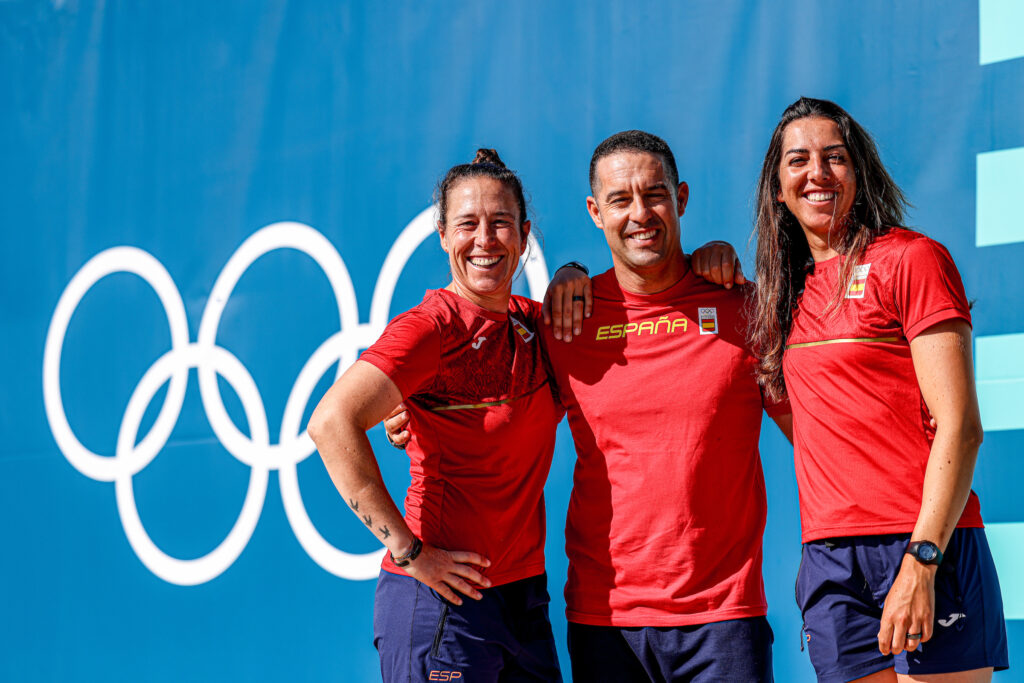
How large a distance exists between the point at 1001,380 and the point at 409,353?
5.13ft

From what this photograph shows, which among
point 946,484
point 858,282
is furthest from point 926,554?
point 858,282

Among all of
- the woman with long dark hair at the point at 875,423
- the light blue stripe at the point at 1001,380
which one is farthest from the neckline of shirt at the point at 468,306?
the light blue stripe at the point at 1001,380

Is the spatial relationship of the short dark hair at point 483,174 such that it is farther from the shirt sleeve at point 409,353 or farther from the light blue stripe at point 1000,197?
the light blue stripe at point 1000,197

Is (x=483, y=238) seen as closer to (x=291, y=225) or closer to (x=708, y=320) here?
(x=708, y=320)

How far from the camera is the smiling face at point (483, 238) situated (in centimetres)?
212

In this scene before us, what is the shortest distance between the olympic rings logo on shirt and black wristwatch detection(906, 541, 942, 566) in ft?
5.51

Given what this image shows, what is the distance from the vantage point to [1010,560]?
7.99ft

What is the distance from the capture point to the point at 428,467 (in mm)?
2102

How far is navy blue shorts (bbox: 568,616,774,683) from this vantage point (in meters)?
1.92

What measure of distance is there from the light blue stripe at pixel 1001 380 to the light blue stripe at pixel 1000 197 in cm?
26

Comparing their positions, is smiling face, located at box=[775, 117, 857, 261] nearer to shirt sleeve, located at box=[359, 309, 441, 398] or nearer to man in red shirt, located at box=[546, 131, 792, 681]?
man in red shirt, located at box=[546, 131, 792, 681]

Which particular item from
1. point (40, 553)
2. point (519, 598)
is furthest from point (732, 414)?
point (40, 553)

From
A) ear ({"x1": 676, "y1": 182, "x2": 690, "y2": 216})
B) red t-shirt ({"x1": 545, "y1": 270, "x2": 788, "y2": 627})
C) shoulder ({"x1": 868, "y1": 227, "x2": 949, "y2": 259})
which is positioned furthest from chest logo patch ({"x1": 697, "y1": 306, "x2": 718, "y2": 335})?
shoulder ({"x1": 868, "y1": 227, "x2": 949, "y2": 259})

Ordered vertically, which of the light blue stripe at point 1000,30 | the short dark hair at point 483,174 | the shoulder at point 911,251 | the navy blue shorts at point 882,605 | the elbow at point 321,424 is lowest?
the navy blue shorts at point 882,605
